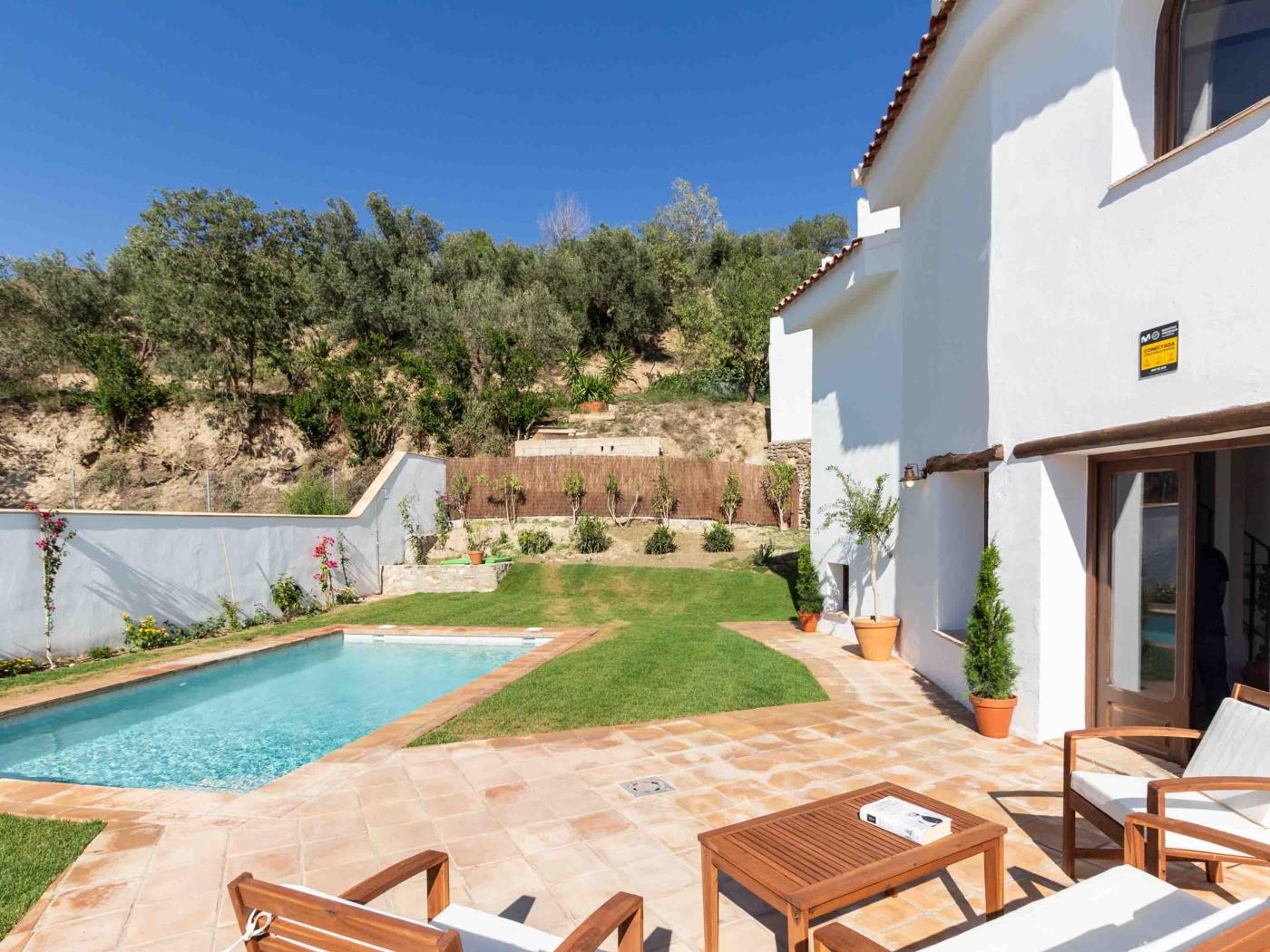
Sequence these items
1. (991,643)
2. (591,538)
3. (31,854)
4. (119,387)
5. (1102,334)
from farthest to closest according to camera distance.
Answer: (119,387) < (591,538) < (991,643) < (1102,334) < (31,854)

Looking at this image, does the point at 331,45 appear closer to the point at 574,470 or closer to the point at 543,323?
the point at 543,323

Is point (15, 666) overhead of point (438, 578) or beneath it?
beneath

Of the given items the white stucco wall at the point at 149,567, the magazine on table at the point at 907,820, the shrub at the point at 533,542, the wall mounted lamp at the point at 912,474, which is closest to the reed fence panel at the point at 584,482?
the shrub at the point at 533,542

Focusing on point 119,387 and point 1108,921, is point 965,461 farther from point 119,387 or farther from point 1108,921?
point 119,387

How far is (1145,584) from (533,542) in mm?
15010

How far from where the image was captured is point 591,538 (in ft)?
60.1

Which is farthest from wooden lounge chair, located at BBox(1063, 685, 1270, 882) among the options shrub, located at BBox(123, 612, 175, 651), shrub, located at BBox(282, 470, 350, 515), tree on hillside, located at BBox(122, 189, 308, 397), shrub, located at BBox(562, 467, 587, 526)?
tree on hillside, located at BBox(122, 189, 308, 397)

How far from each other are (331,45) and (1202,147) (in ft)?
94.0

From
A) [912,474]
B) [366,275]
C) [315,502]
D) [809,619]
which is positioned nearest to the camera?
[912,474]

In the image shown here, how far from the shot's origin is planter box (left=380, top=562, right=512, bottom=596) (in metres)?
16.2

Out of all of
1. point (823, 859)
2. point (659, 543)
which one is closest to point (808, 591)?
point (659, 543)

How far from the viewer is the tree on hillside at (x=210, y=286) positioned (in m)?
23.7

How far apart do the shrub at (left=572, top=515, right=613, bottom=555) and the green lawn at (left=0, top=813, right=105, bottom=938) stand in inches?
561

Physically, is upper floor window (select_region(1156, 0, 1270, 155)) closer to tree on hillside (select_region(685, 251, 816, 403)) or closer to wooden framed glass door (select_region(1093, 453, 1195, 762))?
wooden framed glass door (select_region(1093, 453, 1195, 762))
